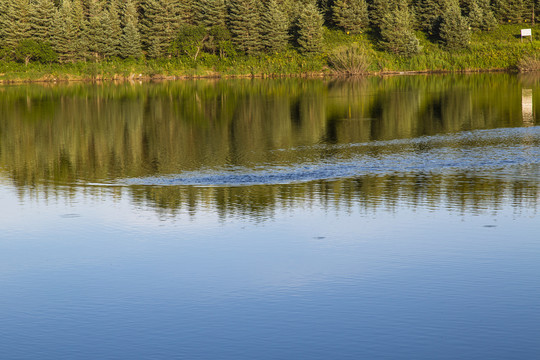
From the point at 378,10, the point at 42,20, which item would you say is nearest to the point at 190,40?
the point at 42,20

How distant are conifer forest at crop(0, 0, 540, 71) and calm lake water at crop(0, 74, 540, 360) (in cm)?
7270

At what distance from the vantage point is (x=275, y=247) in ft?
51.9

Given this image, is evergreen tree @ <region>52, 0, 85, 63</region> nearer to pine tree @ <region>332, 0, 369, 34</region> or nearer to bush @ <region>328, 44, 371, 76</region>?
bush @ <region>328, 44, 371, 76</region>

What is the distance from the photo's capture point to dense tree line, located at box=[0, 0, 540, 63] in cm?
10462

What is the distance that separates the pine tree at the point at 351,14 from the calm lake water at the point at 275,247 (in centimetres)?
7918

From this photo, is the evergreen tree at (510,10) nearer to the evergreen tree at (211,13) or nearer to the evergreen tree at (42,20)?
the evergreen tree at (211,13)

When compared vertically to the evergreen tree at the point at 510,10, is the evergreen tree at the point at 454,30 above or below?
below

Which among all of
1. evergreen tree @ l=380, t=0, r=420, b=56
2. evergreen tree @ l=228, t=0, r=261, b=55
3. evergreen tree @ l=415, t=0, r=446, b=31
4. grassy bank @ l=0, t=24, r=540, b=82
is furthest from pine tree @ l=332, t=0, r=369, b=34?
evergreen tree @ l=228, t=0, r=261, b=55

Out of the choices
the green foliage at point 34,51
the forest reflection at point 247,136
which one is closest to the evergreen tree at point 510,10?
the forest reflection at point 247,136

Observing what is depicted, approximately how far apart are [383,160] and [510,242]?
39.6ft

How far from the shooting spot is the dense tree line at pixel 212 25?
105 meters

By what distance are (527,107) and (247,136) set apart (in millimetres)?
20199

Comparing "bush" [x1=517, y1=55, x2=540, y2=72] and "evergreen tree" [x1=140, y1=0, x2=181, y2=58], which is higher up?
"evergreen tree" [x1=140, y1=0, x2=181, y2=58]

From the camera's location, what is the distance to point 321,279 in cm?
1361
